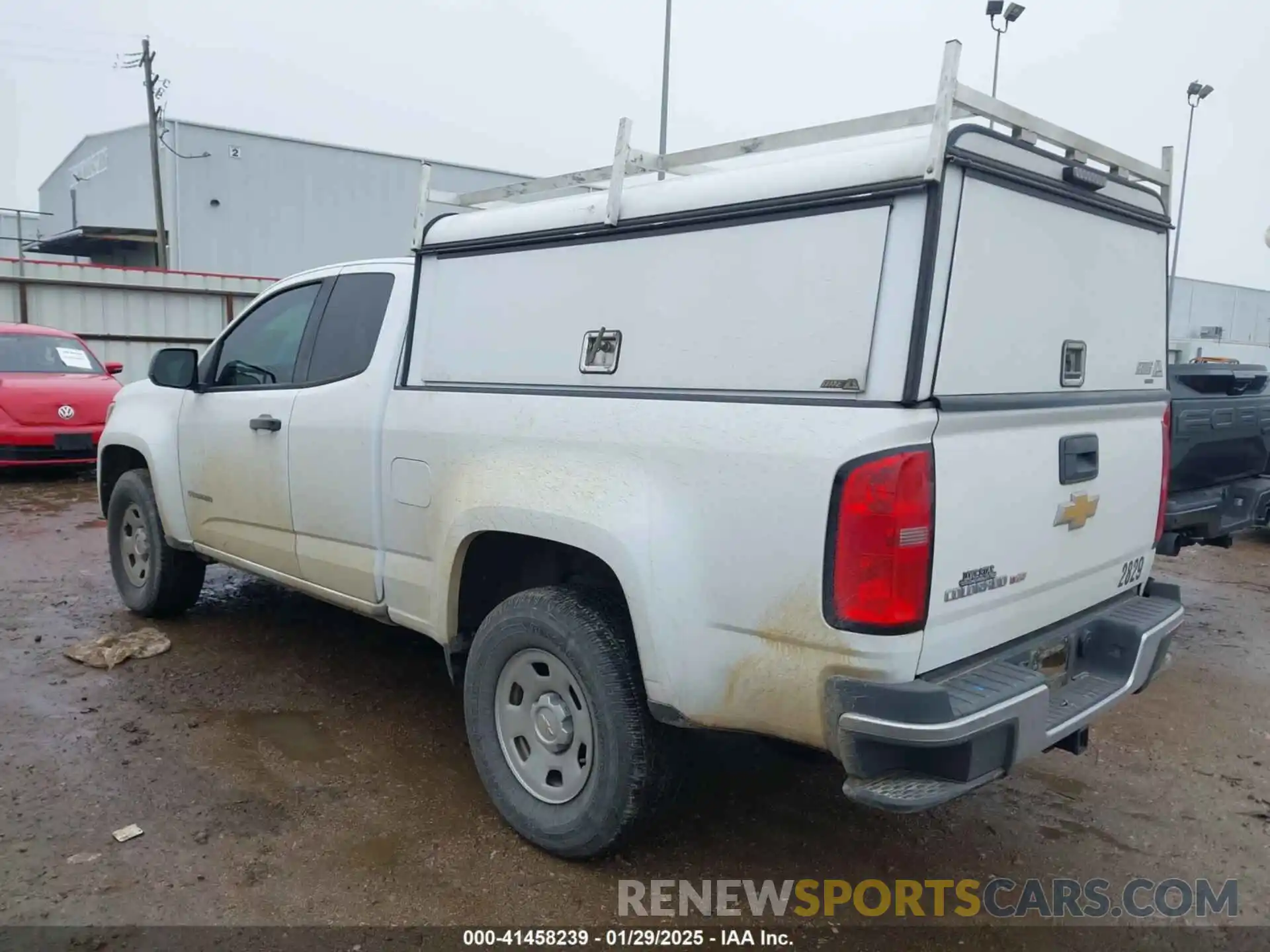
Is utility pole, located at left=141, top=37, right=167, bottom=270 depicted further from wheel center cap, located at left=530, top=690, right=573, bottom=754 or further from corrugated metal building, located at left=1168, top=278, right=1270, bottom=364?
corrugated metal building, located at left=1168, top=278, right=1270, bottom=364

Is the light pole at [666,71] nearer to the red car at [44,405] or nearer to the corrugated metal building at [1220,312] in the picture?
the red car at [44,405]

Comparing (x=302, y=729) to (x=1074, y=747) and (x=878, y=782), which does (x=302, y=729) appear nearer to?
(x=878, y=782)

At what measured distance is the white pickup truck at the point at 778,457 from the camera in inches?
98.3

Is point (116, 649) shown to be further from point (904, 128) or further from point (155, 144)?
point (155, 144)

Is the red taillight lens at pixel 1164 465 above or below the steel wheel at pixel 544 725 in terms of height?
above

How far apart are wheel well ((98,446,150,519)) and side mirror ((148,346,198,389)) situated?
832mm

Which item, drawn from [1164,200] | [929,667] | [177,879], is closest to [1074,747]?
[929,667]

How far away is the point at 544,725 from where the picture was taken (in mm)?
3240

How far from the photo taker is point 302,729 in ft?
14.0

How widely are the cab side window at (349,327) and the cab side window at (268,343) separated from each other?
18 centimetres

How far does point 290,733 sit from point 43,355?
8993 mm

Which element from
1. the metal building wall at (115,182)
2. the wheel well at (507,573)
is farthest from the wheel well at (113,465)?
the metal building wall at (115,182)

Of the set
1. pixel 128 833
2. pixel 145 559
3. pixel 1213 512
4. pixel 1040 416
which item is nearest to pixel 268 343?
pixel 145 559

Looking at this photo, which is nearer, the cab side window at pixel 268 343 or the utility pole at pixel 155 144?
the cab side window at pixel 268 343
